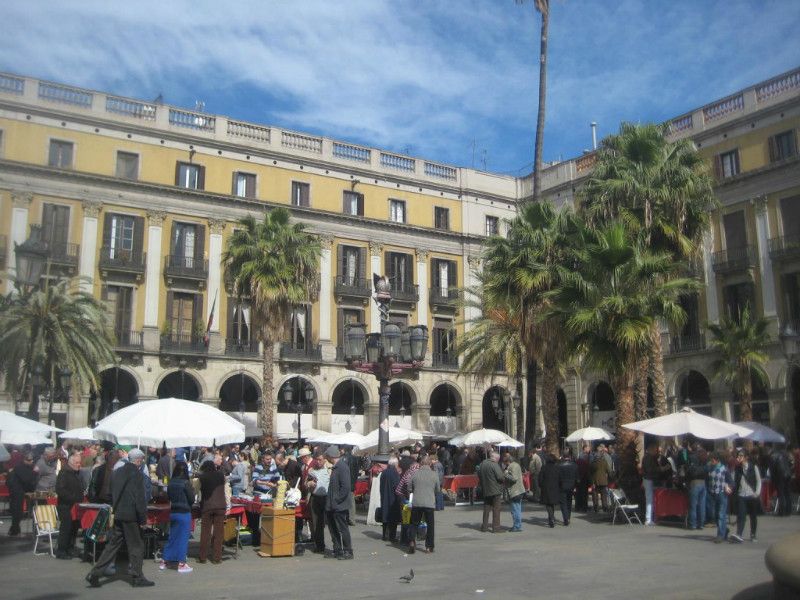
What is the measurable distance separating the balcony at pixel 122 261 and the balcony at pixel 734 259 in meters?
26.3

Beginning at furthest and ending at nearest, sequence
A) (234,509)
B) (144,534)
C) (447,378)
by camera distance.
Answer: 1. (447,378)
2. (234,509)
3. (144,534)

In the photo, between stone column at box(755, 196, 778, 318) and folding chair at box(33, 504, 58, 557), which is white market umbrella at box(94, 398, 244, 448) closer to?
folding chair at box(33, 504, 58, 557)

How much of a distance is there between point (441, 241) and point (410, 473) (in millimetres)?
30270

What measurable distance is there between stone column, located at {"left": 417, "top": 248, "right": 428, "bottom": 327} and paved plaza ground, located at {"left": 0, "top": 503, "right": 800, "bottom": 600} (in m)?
27.4

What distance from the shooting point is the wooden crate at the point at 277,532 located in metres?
12.7

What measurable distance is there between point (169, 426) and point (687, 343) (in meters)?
30.2

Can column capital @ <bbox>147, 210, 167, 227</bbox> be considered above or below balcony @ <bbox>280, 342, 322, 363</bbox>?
above

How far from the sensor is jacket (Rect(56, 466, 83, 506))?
12.3 meters

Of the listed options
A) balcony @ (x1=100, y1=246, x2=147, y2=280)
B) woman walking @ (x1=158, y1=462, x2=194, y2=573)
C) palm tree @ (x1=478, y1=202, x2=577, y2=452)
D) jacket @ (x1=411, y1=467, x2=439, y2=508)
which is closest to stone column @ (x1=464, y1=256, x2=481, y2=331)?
balcony @ (x1=100, y1=246, x2=147, y2=280)

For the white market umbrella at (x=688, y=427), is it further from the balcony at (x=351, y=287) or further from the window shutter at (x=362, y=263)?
the window shutter at (x=362, y=263)

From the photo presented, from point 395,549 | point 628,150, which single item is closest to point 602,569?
point 395,549

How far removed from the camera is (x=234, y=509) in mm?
13438

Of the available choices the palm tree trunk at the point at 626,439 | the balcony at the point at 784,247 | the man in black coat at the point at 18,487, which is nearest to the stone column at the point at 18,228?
the man in black coat at the point at 18,487

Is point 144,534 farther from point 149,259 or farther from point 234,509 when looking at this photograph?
point 149,259
